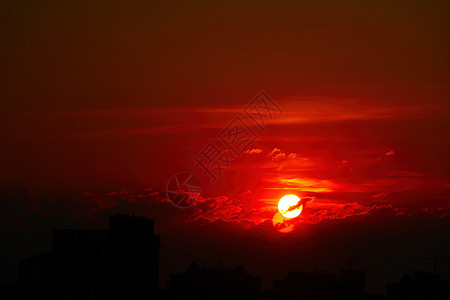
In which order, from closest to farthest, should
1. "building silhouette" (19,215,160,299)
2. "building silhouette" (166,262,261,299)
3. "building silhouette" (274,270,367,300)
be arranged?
1. "building silhouette" (19,215,160,299)
2. "building silhouette" (166,262,261,299)
3. "building silhouette" (274,270,367,300)

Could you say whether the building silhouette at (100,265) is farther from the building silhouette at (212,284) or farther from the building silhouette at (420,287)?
the building silhouette at (420,287)

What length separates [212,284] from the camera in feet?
207

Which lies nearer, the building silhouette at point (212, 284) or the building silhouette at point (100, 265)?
the building silhouette at point (100, 265)

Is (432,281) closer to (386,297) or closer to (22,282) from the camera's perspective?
(386,297)

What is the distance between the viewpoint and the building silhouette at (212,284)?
200 feet

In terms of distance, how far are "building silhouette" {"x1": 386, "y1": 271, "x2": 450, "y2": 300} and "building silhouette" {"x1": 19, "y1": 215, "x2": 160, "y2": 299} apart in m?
20.7

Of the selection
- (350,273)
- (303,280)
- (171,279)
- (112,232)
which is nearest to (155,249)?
(112,232)

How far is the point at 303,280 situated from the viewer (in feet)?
224

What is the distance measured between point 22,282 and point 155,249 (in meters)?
10.1

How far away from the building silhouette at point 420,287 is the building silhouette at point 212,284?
11.6 m

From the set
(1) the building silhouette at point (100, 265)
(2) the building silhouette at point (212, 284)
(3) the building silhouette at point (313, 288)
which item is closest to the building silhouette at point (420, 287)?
(3) the building silhouette at point (313, 288)

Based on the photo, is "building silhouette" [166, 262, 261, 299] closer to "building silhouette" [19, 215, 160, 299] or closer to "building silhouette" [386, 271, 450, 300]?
"building silhouette" [19, 215, 160, 299]

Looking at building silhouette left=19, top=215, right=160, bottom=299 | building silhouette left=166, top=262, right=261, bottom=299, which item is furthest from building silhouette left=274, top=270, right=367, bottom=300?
building silhouette left=19, top=215, right=160, bottom=299

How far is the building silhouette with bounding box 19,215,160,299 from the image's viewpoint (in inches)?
2100
